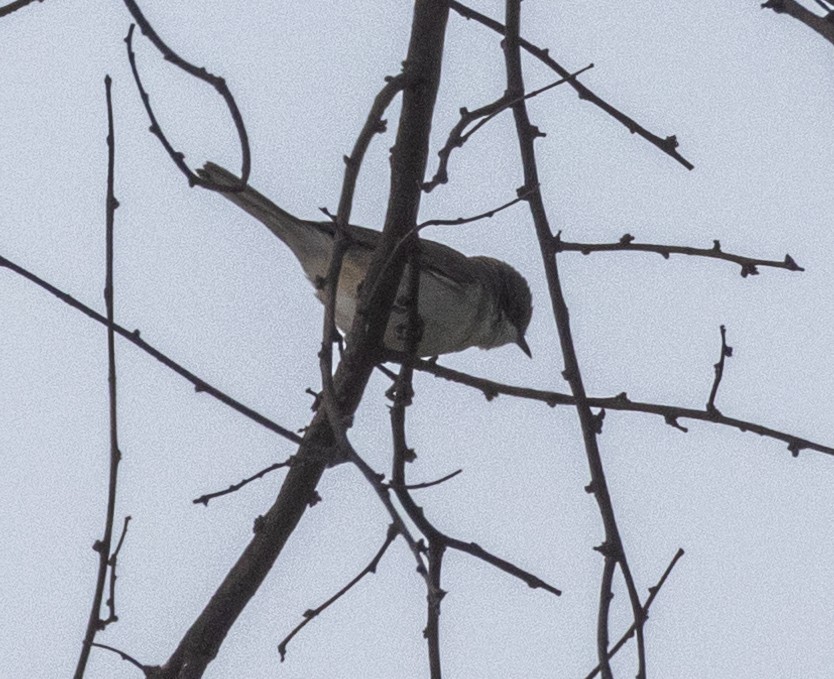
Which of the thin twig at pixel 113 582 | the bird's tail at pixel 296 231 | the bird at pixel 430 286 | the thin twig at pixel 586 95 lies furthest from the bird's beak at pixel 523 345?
the thin twig at pixel 113 582

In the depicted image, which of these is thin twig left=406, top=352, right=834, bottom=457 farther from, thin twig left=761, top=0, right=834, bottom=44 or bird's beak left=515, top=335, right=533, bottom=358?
bird's beak left=515, top=335, right=533, bottom=358

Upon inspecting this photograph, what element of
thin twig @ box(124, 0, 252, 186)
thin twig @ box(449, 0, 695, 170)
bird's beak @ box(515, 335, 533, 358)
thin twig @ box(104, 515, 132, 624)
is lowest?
thin twig @ box(104, 515, 132, 624)

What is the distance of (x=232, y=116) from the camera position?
12.0 ft

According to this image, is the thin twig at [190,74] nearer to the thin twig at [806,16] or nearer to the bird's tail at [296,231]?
the thin twig at [806,16]

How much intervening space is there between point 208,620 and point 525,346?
452cm

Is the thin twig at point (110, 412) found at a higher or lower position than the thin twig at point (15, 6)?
lower

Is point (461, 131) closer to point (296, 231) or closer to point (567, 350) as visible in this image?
point (567, 350)

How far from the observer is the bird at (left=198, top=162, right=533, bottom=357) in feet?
24.6

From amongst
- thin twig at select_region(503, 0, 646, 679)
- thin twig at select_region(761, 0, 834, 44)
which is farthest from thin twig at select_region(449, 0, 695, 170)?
thin twig at select_region(761, 0, 834, 44)

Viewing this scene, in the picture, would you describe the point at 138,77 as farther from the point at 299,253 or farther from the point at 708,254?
the point at 299,253

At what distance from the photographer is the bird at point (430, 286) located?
7508 millimetres

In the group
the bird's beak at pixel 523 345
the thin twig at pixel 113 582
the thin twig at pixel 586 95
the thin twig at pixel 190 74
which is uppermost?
the bird's beak at pixel 523 345

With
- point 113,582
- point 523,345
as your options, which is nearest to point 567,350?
point 113,582

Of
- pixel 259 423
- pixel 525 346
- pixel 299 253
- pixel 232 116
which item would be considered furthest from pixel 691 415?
pixel 525 346
